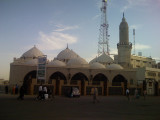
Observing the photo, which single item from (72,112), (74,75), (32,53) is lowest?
(72,112)

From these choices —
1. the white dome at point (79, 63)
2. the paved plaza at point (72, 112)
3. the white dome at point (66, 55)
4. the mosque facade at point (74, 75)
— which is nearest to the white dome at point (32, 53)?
the mosque facade at point (74, 75)

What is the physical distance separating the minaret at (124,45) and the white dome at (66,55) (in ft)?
35.7

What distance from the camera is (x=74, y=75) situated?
34.7 meters

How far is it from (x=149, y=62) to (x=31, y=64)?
44.8m

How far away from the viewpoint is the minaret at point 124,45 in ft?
140

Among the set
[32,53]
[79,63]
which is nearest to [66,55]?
[79,63]

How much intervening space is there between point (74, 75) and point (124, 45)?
616 inches

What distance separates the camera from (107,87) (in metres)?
29.0

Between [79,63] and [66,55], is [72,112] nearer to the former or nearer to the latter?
[79,63]

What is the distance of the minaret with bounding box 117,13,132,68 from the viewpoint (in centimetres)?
4281

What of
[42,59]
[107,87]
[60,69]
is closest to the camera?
[42,59]

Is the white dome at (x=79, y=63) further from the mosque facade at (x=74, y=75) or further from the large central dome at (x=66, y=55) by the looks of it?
the large central dome at (x=66, y=55)

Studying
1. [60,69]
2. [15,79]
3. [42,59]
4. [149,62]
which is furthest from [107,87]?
[149,62]

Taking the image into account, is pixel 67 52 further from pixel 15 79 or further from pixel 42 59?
pixel 42 59
